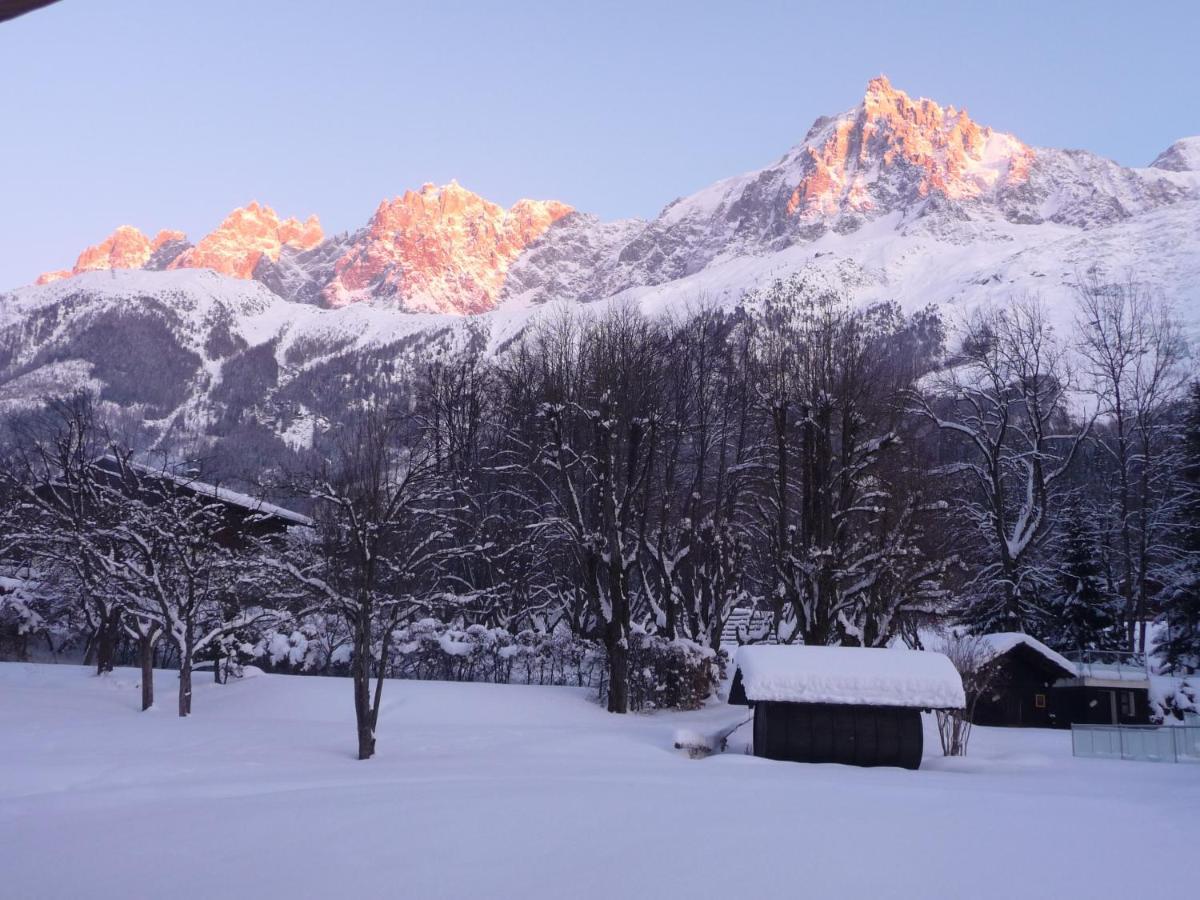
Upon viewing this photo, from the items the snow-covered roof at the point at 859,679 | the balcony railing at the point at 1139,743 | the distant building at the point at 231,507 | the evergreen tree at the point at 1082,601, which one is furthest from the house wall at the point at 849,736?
the evergreen tree at the point at 1082,601

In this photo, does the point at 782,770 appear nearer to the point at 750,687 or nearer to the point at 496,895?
the point at 750,687

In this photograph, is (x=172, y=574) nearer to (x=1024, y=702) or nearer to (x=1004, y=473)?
(x=1024, y=702)

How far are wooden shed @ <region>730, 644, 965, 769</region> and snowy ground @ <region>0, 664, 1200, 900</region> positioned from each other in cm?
112

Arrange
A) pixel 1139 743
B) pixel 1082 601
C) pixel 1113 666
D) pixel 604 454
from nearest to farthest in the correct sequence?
pixel 1139 743, pixel 604 454, pixel 1113 666, pixel 1082 601

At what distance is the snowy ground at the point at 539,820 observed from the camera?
8.91 m

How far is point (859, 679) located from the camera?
1936 cm

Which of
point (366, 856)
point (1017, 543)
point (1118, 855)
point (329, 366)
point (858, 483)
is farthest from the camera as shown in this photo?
point (329, 366)

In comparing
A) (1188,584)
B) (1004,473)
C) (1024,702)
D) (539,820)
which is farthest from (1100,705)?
(539,820)

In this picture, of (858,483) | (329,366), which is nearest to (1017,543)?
(858,483)

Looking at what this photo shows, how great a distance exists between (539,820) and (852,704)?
32.5ft

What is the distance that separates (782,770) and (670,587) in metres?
11.3

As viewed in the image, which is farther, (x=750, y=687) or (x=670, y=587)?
(x=670, y=587)

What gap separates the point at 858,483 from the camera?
25828 millimetres

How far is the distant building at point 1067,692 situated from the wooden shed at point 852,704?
11484 mm
